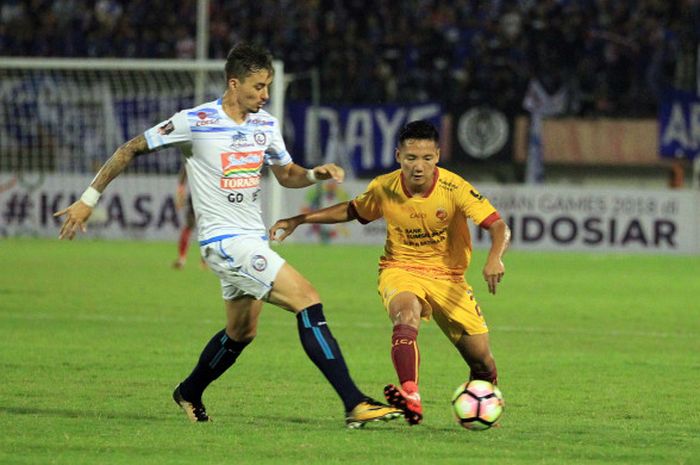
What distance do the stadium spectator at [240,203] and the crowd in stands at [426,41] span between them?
21.3 meters

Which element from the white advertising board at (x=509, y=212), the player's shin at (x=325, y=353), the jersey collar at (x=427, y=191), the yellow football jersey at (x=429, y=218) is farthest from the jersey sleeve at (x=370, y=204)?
the white advertising board at (x=509, y=212)

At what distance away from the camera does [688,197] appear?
85.8 feet

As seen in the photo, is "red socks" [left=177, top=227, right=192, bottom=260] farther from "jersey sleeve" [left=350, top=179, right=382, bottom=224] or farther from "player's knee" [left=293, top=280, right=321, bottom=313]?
"player's knee" [left=293, top=280, right=321, bottom=313]

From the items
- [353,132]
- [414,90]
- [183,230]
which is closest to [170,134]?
[183,230]

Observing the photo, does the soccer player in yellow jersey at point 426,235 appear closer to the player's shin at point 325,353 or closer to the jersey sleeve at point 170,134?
the player's shin at point 325,353

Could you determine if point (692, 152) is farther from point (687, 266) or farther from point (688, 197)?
point (687, 266)

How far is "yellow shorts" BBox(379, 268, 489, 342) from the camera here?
7.88 metres

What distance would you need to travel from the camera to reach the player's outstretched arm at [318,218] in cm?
795

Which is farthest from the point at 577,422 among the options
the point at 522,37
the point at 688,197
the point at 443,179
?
the point at 522,37

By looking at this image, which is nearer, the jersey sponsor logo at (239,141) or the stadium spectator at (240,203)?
the stadium spectator at (240,203)

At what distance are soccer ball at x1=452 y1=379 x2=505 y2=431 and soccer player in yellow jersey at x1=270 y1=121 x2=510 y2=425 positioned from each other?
1.52 feet

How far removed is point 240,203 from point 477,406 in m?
1.67

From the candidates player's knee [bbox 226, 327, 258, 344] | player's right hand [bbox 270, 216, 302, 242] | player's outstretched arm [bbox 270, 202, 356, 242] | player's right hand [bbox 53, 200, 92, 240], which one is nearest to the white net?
player's outstretched arm [bbox 270, 202, 356, 242]

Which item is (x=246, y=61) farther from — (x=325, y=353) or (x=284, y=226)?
(x=325, y=353)
